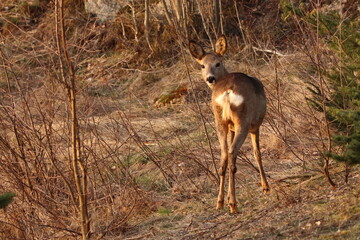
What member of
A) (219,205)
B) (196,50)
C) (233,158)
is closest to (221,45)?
(196,50)

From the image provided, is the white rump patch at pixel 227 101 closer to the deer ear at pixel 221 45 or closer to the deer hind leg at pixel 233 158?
the deer hind leg at pixel 233 158

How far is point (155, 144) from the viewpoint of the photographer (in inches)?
432

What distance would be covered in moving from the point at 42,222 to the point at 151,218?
1.14 m

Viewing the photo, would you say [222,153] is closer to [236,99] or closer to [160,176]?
[236,99]

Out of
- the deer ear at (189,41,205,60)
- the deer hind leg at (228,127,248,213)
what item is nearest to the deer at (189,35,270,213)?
the deer hind leg at (228,127,248,213)

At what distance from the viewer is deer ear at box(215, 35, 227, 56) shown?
8.20 m

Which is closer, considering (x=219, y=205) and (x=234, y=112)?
(x=234, y=112)

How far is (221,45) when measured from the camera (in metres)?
8.24

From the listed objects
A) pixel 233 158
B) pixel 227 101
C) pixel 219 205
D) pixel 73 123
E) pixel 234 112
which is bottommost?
pixel 219 205

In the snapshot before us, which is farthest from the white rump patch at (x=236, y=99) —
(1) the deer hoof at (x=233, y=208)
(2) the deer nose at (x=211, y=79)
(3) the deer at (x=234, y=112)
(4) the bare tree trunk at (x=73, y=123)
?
(4) the bare tree trunk at (x=73, y=123)

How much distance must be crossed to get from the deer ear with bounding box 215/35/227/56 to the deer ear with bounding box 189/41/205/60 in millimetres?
238

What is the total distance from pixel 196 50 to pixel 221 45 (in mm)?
347

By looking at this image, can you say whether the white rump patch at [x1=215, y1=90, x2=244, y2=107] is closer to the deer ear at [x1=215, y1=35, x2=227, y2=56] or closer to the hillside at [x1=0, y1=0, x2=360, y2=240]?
the hillside at [x1=0, y1=0, x2=360, y2=240]

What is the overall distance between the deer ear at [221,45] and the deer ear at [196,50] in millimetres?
238
